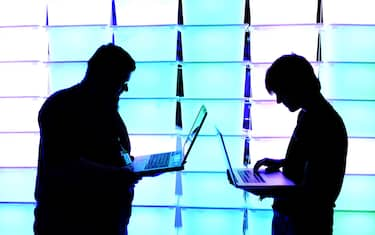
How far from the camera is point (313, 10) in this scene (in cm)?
182

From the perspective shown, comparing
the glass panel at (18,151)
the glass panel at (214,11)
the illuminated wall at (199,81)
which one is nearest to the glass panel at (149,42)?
the illuminated wall at (199,81)

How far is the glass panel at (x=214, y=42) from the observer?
1.86 m

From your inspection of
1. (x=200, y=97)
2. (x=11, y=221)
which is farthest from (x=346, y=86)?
(x=11, y=221)

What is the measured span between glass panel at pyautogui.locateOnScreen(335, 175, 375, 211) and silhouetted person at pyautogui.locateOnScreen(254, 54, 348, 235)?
66 cm

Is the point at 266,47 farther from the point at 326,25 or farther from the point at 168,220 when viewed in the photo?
the point at 168,220

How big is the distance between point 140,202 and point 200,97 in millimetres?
523

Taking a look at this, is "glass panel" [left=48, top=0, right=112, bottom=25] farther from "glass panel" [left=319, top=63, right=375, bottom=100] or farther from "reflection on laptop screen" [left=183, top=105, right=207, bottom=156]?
"glass panel" [left=319, top=63, right=375, bottom=100]

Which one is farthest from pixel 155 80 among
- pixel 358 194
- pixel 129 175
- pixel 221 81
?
pixel 358 194

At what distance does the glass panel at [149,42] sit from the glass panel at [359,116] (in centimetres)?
73

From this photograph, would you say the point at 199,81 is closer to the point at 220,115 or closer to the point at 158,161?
the point at 220,115

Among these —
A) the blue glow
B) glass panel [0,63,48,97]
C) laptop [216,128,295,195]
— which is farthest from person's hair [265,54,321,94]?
glass panel [0,63,48,97]

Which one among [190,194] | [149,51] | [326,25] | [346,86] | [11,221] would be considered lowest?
[11,221]

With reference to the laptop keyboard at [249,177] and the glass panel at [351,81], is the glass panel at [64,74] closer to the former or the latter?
the laptop keyboard at [249,177]

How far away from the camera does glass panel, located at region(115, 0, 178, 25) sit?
6.12 feet
